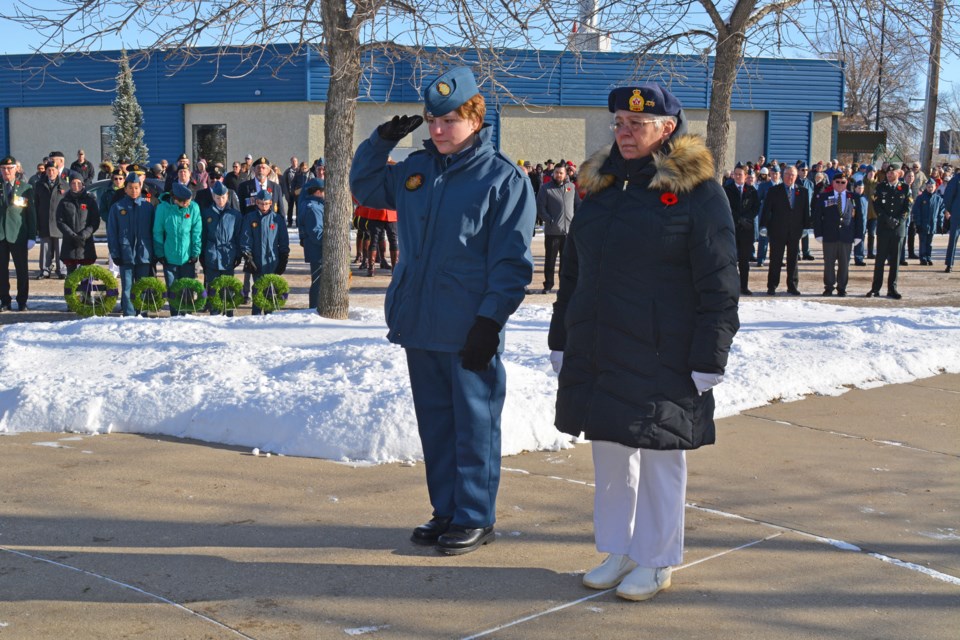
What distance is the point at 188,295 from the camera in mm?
12383

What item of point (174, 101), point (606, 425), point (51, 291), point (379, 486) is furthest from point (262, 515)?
point (174, 101)

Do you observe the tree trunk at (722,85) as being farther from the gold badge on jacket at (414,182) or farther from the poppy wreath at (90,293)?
the gold badge on jacket at (414,182)

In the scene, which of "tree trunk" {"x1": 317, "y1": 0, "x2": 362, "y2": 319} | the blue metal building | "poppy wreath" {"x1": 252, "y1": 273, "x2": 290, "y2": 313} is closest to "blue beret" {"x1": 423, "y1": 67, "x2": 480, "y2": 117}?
"tree trunk" {"x1": 317, "y1": 0, "x2": 362, "y2": 319}

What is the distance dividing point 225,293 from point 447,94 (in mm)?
8361

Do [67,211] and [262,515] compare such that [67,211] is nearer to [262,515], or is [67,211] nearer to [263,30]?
[263,30]

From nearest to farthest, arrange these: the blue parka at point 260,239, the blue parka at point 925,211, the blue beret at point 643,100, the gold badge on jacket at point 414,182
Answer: the blue beret at point 643,100 < the gold badge on jacket at point 414,182 < the blue parka at point 260,239 < the blue parka at point 925,211

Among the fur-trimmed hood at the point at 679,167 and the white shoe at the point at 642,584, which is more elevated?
the fur-trimmed hood at the point at 679,167

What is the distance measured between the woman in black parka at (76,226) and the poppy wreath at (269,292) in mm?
3403

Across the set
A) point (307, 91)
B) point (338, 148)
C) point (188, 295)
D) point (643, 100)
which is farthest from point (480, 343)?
point (307, 91)

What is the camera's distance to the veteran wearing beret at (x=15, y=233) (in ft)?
43.9

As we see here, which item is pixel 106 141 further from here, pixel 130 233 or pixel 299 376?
pixel 299 376

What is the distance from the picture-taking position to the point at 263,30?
9.85 metres

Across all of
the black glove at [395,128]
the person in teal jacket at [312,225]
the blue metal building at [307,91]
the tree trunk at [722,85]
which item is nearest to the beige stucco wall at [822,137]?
the blue metal building at [307,91]

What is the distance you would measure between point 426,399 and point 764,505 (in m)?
1.79
